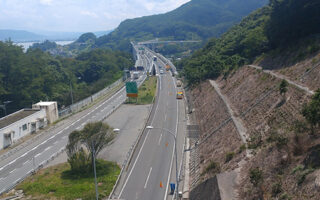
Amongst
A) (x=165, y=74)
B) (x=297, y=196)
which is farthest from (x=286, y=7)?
(x=165, y=74)

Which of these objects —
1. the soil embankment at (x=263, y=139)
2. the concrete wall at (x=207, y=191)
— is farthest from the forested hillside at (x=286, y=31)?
the concrete wall at (x=207, y=191)

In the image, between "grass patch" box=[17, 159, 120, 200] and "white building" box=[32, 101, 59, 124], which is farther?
"white building" box=[32, 101, 59, 124]

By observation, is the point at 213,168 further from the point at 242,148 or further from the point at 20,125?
the point at 20,125

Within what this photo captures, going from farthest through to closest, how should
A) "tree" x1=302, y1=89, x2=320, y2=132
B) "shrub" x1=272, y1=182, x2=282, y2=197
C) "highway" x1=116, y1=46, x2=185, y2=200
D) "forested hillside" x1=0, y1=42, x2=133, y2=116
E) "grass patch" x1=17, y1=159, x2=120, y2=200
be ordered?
"forested hillside" x1=0, y1=42, x2=133, y2=116, "highway" x1=116, y1=46, x2=185, y2=200, "grass patch" x1=17, y1=159, x2=120, y2=200, "tree" x1=302, y1=89, x2=320, y2=132, "shrub" x1=272, y1=182, x2=282, y2=197

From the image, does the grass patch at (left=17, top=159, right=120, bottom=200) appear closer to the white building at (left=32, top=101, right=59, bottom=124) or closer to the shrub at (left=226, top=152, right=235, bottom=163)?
the shrub at (left=226, top=152, right=235, bottom=163)

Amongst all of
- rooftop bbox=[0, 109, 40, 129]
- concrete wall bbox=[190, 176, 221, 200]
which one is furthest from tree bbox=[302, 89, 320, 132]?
rooftop bbox=[0, 109, 40, 129]

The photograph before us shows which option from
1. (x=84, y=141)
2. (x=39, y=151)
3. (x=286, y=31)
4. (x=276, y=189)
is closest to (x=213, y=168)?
(x=276, y=189)
